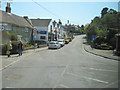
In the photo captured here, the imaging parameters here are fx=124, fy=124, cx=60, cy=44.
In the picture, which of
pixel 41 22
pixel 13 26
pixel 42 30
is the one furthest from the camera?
pixel 41 22

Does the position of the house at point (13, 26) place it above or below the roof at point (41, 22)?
below

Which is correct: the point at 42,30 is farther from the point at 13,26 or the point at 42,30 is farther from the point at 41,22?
the point at 13,26

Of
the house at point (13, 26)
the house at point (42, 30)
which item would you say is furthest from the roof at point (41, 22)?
the house at point (13, 26)

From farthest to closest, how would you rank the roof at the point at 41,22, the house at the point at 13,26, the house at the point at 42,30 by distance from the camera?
the roof at the point at 41,22 → the house at the point at 42,30 → the house at the point at 13,26

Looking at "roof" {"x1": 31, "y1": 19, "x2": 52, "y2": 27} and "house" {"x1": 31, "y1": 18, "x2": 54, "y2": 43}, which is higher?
"roof" {"x1": 31, "y1": 19, "x2": 52, "y2": 27}

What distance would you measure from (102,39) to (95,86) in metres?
28.2

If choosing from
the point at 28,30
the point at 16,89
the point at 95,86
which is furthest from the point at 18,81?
the point at 28,30

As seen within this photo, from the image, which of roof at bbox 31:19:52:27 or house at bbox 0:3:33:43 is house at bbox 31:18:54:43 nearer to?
roof at bbox 31:19:52:27

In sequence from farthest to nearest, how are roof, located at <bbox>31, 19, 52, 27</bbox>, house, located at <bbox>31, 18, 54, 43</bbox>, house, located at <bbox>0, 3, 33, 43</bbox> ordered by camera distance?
1. roof, located at <bbox>31, 19, 52, 27</bbox>
2. house, located at <bbox>31, 18, 54, 43</bbox>
3. house, located at <bbox>0, 3, 33, 43</bbox>

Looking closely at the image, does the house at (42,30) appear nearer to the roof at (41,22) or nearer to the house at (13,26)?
the roof at (41,22)

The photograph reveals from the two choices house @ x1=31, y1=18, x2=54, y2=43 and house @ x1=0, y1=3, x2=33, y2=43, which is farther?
house @ x1=31, y1=18, x2=54, y2=43

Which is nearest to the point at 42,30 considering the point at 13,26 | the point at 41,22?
the point at 41,22

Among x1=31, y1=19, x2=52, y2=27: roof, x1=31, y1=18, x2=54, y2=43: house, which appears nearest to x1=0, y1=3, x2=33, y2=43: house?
x1=31, y1=18, x2=54, y2=43: house

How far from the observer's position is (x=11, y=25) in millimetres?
24203
